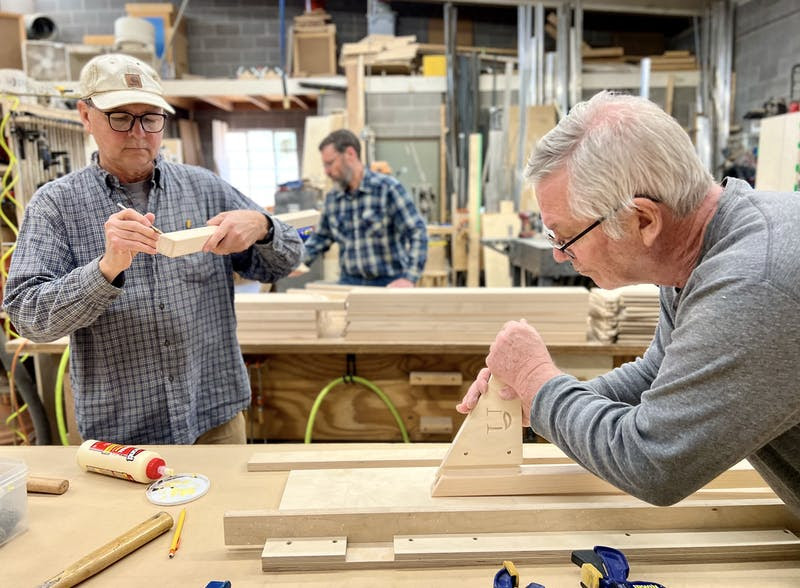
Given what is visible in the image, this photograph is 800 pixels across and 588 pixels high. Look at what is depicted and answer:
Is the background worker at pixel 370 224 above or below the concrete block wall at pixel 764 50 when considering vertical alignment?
below

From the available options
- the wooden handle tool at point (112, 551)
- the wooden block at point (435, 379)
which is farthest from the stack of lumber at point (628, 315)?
the wooden handle tool at point (112, 551)

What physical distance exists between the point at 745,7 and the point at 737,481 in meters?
7.31

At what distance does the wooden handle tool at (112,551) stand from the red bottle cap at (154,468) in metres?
0.17

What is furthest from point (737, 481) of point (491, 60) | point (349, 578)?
point (491, 60)

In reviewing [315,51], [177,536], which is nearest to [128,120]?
[177,536]

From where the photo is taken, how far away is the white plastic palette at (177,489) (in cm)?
127

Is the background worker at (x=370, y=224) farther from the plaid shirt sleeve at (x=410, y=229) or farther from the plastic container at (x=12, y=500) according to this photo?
the plastic container at (x=12, y=500)

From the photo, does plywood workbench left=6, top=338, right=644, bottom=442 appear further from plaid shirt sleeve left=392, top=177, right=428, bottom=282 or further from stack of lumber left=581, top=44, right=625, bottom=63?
stack of lumber left=581, top=44, right=625, bottom=63

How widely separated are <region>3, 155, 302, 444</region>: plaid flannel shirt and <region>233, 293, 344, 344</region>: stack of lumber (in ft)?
2.44

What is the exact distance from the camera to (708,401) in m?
0.82

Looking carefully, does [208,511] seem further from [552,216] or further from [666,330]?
[666,330]

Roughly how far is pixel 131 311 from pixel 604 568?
4.41 feet

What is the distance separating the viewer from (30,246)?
1539 mm

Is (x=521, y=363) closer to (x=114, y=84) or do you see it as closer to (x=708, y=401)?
(x=708, y=401)
